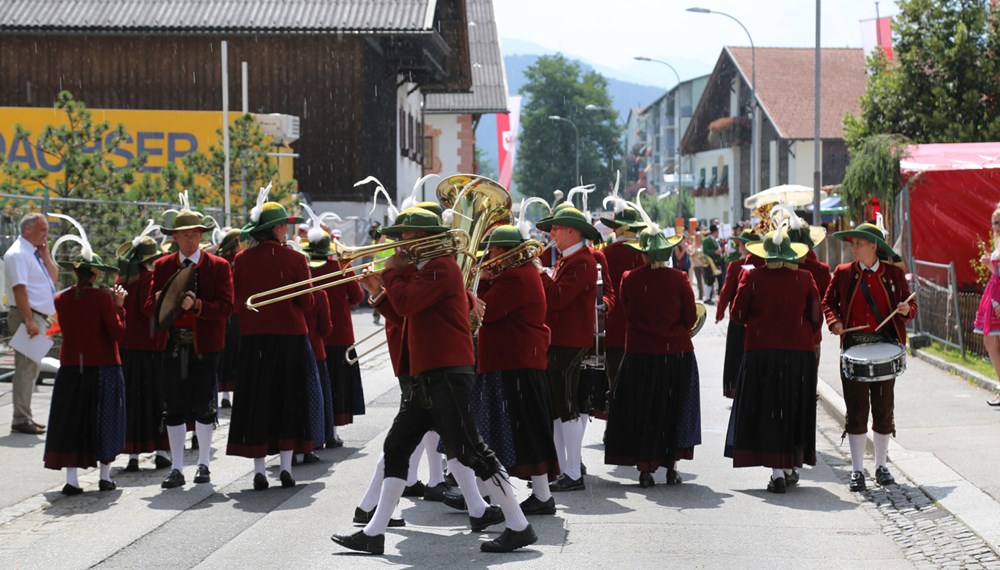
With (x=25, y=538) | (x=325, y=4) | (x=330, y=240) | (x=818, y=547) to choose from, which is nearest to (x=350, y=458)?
(x=330, y=240)

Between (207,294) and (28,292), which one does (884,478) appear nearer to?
(207,294)

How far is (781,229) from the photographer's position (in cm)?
945

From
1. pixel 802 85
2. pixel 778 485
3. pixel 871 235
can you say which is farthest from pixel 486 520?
pixel 802 85

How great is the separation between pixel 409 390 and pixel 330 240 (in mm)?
4681

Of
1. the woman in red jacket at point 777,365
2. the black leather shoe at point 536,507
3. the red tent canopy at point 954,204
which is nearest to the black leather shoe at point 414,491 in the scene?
the black leather shoe at point 536,507

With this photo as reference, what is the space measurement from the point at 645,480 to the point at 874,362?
1.69 metres

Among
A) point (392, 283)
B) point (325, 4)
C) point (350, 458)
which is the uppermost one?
point (325, 4)

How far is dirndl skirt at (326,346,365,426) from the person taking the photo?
38.8ft

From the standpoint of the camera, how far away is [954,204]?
2086cm

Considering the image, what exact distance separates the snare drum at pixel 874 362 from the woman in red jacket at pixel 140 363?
4797 mm

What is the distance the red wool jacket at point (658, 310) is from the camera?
9.65 m

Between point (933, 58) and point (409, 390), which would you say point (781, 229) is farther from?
point (933, 58)

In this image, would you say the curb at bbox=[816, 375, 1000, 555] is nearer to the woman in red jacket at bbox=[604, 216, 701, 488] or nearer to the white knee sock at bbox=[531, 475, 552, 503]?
the woman in red jacket at bbox=[604, 216, 701, 488]

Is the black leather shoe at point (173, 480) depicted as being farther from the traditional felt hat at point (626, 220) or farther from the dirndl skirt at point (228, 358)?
the dirndl skirt at point (228, 358)
